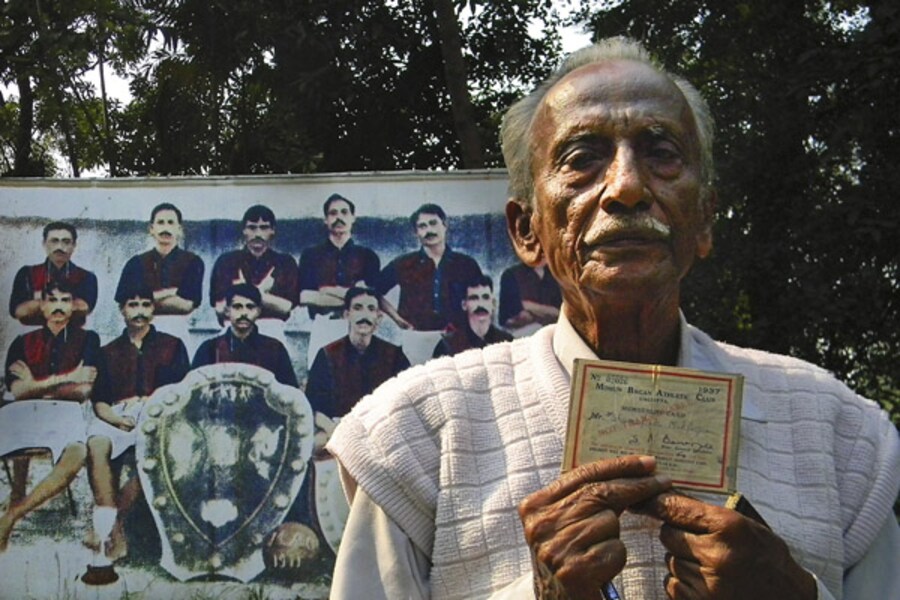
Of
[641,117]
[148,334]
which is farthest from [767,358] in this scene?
[148,334]

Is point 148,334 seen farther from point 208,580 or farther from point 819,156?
point 819,156

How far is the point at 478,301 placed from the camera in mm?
6504

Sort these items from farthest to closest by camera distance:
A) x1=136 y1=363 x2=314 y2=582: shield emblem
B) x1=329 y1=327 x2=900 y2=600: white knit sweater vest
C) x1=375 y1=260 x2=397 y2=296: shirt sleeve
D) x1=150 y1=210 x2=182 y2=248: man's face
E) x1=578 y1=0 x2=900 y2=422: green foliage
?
1. x1=578 y1=0 x2=900 y2=422: green foliage
2. x1=150 y1=210 x2=182 y2=248: man's face
3. x1=375 y1=260 x2=397 y2=296: shirt sleeve
4. x1=136 y1=363 x2=314 y2=582: shield emblem
5. x1=329 y1=327 x2=900 y2=600: white knit sweater vest

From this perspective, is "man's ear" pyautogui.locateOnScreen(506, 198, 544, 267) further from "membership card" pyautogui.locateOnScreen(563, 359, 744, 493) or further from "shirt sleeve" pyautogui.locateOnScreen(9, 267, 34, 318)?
"shirt sleeve" pyautogui.locateOnScreen(9, 267, 34, 318)

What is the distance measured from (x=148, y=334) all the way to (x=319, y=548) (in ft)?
4.90

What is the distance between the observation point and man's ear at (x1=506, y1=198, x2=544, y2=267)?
2230 millimetres

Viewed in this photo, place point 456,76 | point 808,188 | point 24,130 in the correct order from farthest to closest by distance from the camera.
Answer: point 24,130
point 456,76
point 808,188

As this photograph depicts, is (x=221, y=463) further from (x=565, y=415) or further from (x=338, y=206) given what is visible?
(x=565, y=415)

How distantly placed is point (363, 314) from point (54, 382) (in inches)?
68.3

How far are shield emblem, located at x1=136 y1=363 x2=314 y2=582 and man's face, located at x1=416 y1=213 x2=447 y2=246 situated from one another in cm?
107

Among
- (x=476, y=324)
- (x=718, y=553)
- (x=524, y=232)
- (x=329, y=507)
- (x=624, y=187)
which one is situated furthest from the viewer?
(x=476, y=324)

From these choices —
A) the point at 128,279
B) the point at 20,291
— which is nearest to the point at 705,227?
the point at 128,279

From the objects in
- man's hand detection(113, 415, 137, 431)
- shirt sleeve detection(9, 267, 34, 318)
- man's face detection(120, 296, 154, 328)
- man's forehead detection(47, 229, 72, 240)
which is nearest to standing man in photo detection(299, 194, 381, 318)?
man's face detection(120, 296, 154, 328)

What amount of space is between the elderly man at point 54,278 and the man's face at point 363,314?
4.71 feet
